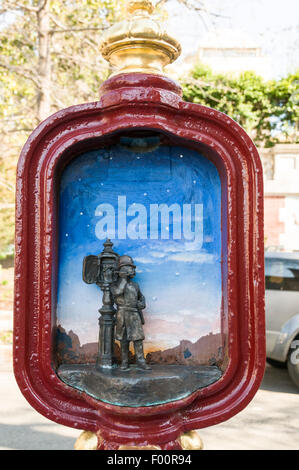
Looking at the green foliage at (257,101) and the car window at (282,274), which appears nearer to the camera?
the car window at (282,274)

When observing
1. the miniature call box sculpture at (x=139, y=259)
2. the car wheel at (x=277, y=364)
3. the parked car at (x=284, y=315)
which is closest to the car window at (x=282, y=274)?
the parked car at (x=284, y=315)

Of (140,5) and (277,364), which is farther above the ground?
(140,5)

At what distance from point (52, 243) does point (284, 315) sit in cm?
397

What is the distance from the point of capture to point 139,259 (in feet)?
5.52

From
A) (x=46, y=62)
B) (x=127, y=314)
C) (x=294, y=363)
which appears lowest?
(x=294, y=363)

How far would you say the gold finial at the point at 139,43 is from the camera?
1.54m

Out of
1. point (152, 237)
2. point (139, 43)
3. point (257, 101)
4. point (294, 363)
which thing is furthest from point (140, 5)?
point (257, 101)

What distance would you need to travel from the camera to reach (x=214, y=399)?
158 centimetres

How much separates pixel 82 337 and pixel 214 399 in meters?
0.51

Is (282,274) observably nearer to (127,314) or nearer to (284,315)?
(284,315)

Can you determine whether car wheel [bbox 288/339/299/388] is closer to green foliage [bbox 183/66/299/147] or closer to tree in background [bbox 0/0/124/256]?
tree in background [bbox 0/0/124/256]

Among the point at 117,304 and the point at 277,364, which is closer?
the point at 117,304

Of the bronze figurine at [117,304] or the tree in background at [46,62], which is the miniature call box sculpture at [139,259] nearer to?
the bronze figurine at [117,304]
